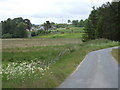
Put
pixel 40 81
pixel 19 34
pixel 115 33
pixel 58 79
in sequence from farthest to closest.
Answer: pixel 19 34 → pixel 115 33 → pixel 58 79 → pixel 40 81

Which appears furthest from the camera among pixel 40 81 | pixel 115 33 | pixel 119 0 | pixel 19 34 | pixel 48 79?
pixel 19 34

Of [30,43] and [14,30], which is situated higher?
[14,30]

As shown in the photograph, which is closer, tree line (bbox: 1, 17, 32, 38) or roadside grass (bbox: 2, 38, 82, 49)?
roadside grass (bbox: 2, 38, 82, 49)

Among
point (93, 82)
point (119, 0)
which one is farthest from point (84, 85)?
point (119, 0)

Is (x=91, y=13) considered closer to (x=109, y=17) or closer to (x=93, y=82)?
(x=109, y=17)

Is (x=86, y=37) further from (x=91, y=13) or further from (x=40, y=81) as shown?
(x=40, y=81)

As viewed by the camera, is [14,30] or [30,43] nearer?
[30,43]

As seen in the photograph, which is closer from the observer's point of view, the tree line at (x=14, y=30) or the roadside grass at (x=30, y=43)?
the roadside grass at (x=30, y=43)

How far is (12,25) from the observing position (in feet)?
521

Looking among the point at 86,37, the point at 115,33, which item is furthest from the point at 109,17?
the point at 86,37

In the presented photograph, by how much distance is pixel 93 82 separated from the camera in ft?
55.2

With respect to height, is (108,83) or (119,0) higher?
(119,0)

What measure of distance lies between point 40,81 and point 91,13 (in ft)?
258

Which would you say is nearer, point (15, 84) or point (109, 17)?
point (15, 84)
